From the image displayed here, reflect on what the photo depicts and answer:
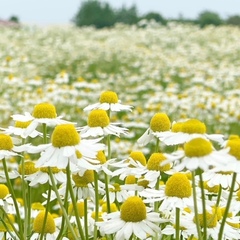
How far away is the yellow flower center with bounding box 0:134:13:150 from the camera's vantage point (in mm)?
1217

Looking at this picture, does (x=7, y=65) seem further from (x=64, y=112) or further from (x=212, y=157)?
(x=212, y=157)

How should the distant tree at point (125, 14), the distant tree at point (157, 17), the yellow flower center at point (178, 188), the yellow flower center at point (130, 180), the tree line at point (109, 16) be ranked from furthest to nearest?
the distant tree at point (125, 14)
the tree line at point (109, 16)
the distant tree at point (157, 17)
the yellow flower center at point (130, 180)
the yellow flower center at point (178, 188)

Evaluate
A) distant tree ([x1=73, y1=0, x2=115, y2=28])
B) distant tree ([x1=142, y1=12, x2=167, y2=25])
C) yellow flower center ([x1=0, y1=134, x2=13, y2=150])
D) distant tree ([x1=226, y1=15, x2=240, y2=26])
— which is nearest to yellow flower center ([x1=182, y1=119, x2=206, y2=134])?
yellow flower center ([x1=0, y1=134, x2=13, y2=150])

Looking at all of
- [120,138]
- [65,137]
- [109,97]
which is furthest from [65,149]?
[120,138]

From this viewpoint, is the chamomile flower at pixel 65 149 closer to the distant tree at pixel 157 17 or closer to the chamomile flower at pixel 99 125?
the chamomile flower at pixel 99 125

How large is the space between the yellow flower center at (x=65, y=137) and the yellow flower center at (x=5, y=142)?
18 cm

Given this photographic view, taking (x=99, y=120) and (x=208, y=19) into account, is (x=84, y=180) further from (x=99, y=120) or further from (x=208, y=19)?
(x=208, y=19)

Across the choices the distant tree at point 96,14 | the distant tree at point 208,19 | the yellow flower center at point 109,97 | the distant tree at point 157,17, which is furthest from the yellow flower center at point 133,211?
the distant tree at point 96,14

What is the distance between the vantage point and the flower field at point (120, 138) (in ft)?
3.47

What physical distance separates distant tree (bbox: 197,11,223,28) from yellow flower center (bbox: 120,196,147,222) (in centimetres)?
2038

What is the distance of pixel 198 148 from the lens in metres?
0.94

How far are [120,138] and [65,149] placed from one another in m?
4.22

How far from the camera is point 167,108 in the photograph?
5.68 meters

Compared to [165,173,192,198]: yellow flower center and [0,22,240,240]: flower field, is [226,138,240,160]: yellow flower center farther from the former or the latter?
[165,173,192,198]: yellow flower center
